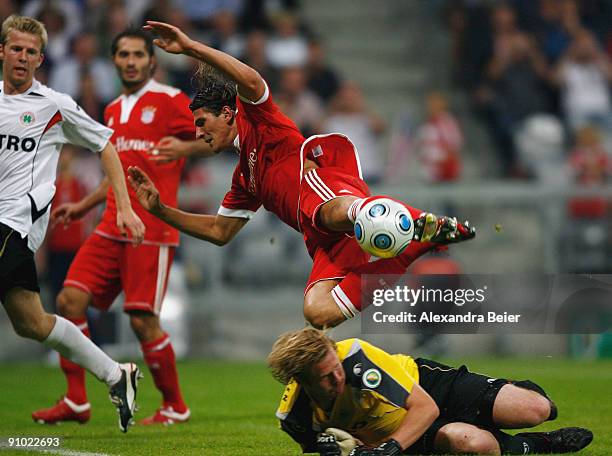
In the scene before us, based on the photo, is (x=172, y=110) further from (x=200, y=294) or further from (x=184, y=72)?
(x=184, y=72)

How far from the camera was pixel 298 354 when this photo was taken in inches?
237

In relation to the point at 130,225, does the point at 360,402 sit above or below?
below

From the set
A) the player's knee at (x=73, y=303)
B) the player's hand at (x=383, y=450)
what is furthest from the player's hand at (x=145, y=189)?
the player's hand at (x=383, y=450)

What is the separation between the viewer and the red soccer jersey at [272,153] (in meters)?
7.65

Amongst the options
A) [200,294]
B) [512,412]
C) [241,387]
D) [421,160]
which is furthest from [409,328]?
[421,160]

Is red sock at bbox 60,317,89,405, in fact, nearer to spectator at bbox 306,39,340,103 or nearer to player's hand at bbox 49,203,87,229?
player's hand at bbox 49,203,87,229

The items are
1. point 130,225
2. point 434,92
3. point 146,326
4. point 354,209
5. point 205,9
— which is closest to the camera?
point 354,209

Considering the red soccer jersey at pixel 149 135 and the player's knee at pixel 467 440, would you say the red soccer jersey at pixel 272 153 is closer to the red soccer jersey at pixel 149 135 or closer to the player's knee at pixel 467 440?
the red soccer jersey at pixel 149 135

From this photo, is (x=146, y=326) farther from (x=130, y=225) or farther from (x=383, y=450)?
(x=383, y=450)

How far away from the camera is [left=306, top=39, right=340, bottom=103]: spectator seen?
57.4 ft

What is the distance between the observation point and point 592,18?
750 inches

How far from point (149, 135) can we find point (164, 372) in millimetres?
1831

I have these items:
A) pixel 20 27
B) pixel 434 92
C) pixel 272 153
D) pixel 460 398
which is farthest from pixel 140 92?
pixel 434 92

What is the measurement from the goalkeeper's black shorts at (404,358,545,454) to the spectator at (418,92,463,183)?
31.4 feet
